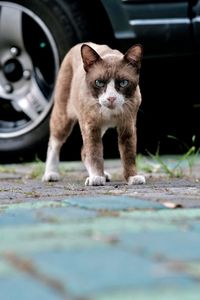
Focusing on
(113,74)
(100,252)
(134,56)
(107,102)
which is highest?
(134,56)

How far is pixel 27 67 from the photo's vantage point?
239 inches

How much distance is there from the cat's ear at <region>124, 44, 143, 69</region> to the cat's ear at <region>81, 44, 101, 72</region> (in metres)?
0.17

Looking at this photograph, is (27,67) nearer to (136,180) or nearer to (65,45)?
(65,45)

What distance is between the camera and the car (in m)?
5.75

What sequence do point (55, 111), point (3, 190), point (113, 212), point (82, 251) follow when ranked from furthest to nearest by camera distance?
point (55, 111)
point (3, 190)
point (113, 212)
point (82, 251)

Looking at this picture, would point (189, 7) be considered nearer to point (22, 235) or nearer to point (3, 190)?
point (3, 190)

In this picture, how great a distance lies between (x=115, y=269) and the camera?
75.0 inches

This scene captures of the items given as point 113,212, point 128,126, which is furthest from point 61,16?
point 113,212

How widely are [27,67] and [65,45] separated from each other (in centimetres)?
42

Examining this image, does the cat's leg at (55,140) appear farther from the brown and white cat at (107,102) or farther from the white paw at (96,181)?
the white paw at (96,181)

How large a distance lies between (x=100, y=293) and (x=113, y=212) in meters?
1.26

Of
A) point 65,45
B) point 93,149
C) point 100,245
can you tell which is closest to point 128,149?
point 93,149

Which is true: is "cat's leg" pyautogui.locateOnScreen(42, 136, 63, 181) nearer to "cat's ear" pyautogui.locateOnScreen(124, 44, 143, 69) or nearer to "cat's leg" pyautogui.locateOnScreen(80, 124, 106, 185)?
"cat's leg" pyautogui.locateOnScreen(80, 124, 106, 185)

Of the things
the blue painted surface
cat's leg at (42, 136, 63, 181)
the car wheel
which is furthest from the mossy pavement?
the car wheel
